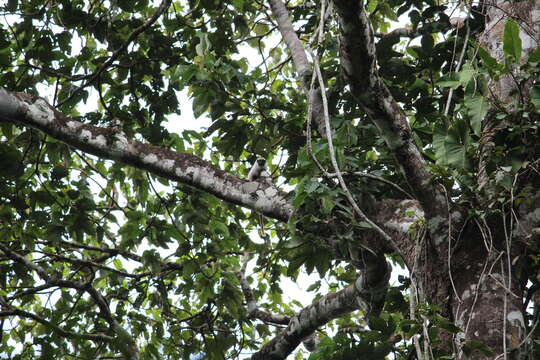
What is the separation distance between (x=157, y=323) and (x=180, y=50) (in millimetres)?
2029

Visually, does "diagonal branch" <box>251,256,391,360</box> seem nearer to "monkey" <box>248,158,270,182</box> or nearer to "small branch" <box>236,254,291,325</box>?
"small branch" <box>236,254,291,325</box>

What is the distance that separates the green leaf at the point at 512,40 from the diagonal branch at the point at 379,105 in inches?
18.8

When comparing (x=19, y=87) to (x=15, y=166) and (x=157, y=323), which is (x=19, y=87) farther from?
(x=157, y=323)

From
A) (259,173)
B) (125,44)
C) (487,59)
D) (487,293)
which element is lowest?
(487,293)

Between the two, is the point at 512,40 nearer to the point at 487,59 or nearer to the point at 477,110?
the point at 487,59

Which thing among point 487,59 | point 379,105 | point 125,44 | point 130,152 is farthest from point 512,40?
point 125,44

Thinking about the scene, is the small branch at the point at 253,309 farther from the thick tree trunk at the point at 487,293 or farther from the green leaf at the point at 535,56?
the green leaf at the point at 535,56

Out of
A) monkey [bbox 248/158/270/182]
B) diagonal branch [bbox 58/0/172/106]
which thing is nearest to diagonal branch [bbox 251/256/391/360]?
monkey [bbox 248/158/270/182]

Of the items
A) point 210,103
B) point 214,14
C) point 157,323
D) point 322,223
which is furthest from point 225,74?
point 157,323

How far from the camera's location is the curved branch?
2.99 m

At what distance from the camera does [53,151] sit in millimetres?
4023

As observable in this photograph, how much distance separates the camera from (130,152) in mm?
3100

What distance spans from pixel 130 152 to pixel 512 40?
5.97ft

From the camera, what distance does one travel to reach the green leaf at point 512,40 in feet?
6.99
